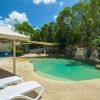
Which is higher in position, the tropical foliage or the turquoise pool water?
the tropical foliage

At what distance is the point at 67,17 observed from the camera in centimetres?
3525

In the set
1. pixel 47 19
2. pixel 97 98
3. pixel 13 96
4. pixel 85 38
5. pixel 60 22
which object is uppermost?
pixel 47 19

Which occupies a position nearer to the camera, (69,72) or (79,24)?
(69,72)

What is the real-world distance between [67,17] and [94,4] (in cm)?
917

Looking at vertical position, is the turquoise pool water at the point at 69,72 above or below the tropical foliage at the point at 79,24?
below

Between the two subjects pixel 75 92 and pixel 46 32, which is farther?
pixel 46 32

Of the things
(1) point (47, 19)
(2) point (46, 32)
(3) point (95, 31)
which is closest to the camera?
(3) point (95, 31)

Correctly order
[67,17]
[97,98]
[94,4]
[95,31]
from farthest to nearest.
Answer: [67,17] < [95,31] < [94,4] < [97,98]

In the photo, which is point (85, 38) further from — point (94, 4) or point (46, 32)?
point (46, 32)

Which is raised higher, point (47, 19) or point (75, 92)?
point (47, 19)

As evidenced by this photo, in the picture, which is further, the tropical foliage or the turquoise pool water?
the tropical foliage

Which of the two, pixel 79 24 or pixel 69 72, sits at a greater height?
pixel 79 24

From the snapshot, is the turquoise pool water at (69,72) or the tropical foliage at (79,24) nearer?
the turquoise pool water at (69,72)

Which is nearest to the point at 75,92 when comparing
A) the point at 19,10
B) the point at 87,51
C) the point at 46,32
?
the point at 87,51
